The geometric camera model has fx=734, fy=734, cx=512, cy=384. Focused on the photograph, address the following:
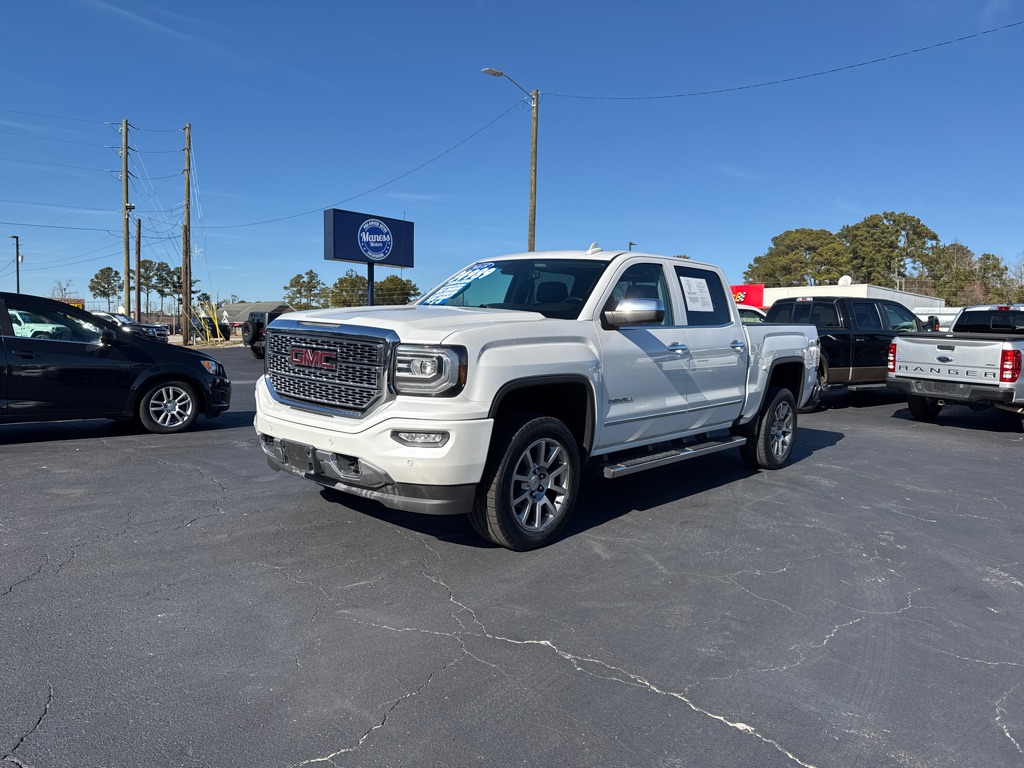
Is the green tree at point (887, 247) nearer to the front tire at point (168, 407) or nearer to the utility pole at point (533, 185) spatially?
the utility pole at point (533, 185)

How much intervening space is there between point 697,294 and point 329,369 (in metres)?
3.28

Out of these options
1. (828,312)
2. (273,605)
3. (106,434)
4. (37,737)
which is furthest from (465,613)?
(828,312)

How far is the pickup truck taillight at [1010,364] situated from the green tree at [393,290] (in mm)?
50162

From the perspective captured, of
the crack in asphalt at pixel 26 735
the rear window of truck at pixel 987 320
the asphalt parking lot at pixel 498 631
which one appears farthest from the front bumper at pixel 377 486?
the rear window of truck at pixel 987 320

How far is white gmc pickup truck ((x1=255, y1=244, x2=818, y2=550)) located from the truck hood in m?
0.01

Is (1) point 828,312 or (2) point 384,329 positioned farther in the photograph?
(1) point 828,312

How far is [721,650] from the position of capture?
3.42 meters

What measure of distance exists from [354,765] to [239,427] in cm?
734

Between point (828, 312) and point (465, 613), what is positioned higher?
point (828, 312)

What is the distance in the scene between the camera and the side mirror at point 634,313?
4.88 m

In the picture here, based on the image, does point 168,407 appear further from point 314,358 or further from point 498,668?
point 498,668

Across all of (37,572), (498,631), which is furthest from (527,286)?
(37,572)

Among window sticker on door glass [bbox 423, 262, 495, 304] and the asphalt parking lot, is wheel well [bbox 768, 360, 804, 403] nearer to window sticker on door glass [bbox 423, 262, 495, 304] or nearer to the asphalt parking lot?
the asphalt parking lot

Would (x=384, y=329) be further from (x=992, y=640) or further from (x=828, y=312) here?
(x=828, y=312)
